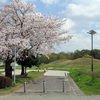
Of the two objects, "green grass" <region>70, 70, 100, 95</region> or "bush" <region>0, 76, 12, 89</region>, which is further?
"bush" <region>0, 76, 12, 89</region>

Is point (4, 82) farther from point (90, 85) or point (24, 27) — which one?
point (90, 85)

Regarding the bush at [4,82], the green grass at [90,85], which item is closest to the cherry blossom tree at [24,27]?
the bush at [4,82]

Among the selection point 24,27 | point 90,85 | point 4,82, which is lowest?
point 90,85

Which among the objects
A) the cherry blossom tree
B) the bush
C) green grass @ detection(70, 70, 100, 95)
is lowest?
green grass @ detection(70, 70, 100, 95)

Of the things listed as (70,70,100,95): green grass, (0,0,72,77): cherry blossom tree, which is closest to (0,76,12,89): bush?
(0,0,72,77): cherry blossom tree

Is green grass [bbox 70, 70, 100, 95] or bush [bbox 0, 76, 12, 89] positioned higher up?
bush [bbox 0, 76, 12, 89]

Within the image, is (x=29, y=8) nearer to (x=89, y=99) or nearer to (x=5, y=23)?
(x=5, y=23)

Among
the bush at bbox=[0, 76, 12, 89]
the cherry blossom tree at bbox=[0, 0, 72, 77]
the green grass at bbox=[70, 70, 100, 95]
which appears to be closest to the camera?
the green grass at bbox=[70, 70, 100, 95]

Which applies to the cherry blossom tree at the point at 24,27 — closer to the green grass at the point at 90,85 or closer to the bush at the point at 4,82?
the bush at the point at 4,82

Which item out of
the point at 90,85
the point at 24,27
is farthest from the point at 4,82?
the point at 90,85

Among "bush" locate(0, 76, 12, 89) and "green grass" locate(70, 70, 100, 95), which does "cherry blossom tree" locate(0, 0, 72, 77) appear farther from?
"green grass" locate(70, 70, 100, 95)

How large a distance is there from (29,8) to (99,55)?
112002mm

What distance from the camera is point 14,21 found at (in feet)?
53.7

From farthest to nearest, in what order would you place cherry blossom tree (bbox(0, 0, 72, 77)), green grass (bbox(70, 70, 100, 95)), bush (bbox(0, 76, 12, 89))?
cherry blossom tree (bbox(0, 0, 72, 77))
bush (bbox(0, 76, 12, 89))
green grass (bbox(70, 70, 100, 95))
